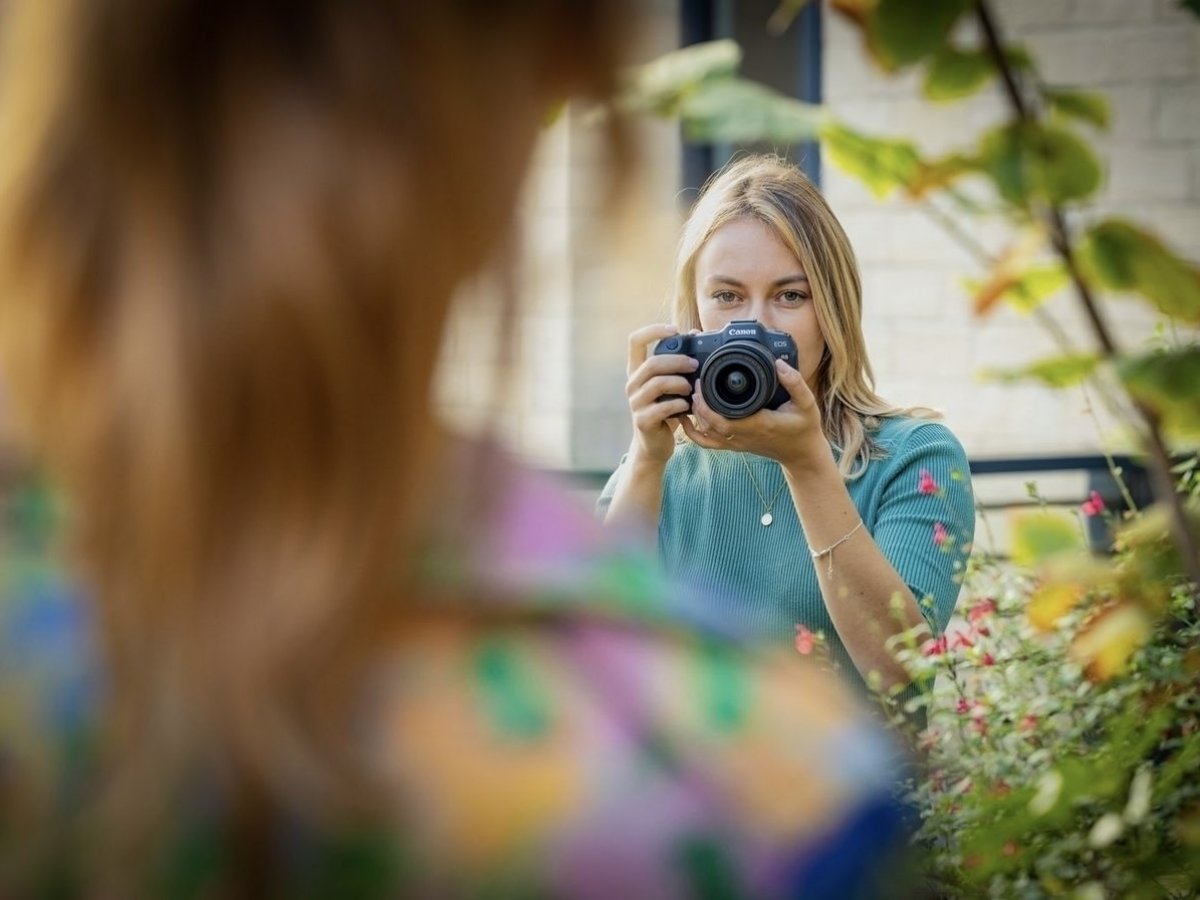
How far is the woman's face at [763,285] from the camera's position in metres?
2.45

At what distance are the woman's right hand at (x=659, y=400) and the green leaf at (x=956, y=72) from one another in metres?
1.41

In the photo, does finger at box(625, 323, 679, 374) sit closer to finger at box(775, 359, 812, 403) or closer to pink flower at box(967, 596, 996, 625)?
finger at box(775, 359, 812, 403)

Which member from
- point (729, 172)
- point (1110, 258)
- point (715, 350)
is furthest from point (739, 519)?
point (1110, 258)

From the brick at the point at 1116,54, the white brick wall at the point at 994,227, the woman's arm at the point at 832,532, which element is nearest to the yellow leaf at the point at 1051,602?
the woman's arm at the point at 832,532

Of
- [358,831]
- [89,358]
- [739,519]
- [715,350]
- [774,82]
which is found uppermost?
[774,82]

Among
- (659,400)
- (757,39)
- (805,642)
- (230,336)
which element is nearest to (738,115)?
(230,336)

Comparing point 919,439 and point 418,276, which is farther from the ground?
point 919,439

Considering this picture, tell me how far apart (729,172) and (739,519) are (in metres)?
0.61

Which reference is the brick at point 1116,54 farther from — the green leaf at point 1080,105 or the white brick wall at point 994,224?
the green leaf at point 1080,105

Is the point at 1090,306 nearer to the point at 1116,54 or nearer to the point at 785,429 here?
the point at 785,429

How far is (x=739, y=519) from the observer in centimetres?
241

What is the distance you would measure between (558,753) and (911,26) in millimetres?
514

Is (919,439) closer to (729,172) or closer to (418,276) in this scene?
(729,172)

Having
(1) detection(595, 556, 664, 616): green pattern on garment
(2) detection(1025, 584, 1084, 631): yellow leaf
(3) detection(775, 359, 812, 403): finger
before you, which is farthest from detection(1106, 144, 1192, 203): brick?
(1) detection(595, 556, 664, 616): green pattern on garment
